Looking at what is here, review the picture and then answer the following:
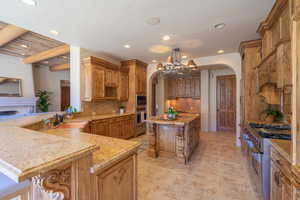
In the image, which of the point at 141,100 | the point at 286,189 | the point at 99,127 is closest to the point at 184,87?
the point at 141,100

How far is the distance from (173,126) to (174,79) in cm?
414

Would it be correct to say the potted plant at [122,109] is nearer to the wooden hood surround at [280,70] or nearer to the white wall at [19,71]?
the wooden hood surround at [280,70]

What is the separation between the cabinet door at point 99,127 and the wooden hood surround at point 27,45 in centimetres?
245

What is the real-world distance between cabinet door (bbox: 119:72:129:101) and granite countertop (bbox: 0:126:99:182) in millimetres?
3743

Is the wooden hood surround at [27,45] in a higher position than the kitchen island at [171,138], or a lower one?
higher

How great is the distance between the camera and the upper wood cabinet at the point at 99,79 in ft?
12.1

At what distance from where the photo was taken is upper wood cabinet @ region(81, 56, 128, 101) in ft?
12.1

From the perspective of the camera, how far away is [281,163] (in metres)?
1.25

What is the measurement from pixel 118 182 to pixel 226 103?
5685 millimetres

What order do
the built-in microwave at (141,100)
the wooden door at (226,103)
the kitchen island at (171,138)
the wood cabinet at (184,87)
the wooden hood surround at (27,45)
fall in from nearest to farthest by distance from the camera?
the kitchen island at (171,138), the wooden hood surround at (27,45), the built-in microwave at (141,100), the wooden door at (226,103), the wood cabinet at (184,87)

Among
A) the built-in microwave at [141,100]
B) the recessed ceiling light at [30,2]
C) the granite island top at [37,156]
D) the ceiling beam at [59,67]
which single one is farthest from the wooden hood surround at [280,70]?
the ceiling beam at [59,67]

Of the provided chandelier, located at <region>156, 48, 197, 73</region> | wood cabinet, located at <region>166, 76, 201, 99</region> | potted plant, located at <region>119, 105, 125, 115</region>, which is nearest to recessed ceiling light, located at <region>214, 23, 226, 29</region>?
chandelier, located at <region>156, 48, 197, 73</region>

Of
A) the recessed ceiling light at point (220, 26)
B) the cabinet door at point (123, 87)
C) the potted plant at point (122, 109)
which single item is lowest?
the potted plant at point (122, 109)

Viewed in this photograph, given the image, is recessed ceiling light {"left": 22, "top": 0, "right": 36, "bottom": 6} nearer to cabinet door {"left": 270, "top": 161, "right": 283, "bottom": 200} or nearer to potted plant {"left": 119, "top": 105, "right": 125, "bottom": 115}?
potted plant {"left": 119, "top": 105, "right": 125, "bottom": 115}
